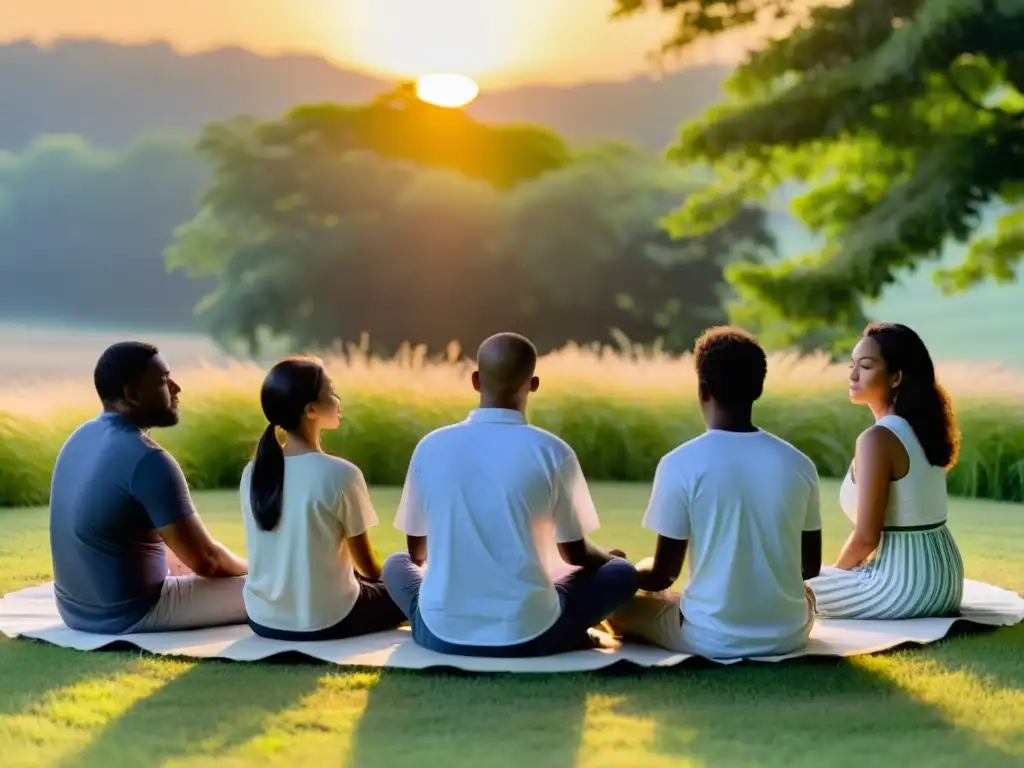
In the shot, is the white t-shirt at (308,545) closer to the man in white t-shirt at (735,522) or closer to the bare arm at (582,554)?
the bare arm at (582,554)

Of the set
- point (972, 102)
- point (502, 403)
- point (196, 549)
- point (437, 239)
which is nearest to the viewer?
point (502, 403)

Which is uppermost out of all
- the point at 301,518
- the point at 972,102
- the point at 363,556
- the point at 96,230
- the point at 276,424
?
the point at 972,102

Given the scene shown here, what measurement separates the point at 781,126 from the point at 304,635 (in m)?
5.48

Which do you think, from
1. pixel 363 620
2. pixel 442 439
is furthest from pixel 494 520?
pixel 363 620

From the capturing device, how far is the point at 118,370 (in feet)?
9.34

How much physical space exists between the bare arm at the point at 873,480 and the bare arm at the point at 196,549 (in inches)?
64.8

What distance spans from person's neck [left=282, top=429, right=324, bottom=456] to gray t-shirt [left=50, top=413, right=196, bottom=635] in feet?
0.95

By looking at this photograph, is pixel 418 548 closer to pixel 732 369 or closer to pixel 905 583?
pixel 732 369

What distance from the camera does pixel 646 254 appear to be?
10.3m

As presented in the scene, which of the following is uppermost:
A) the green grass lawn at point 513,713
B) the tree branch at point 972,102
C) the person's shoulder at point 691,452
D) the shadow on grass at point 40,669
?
the tree branch at point 972,102

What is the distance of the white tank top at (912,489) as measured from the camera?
9.89 feet

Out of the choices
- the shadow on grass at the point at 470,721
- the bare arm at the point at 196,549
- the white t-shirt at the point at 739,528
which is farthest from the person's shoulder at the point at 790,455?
the bare arm at the point at 196,549

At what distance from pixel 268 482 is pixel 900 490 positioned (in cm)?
166

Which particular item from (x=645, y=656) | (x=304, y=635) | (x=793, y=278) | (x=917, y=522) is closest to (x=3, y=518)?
(x=304, y=635)
